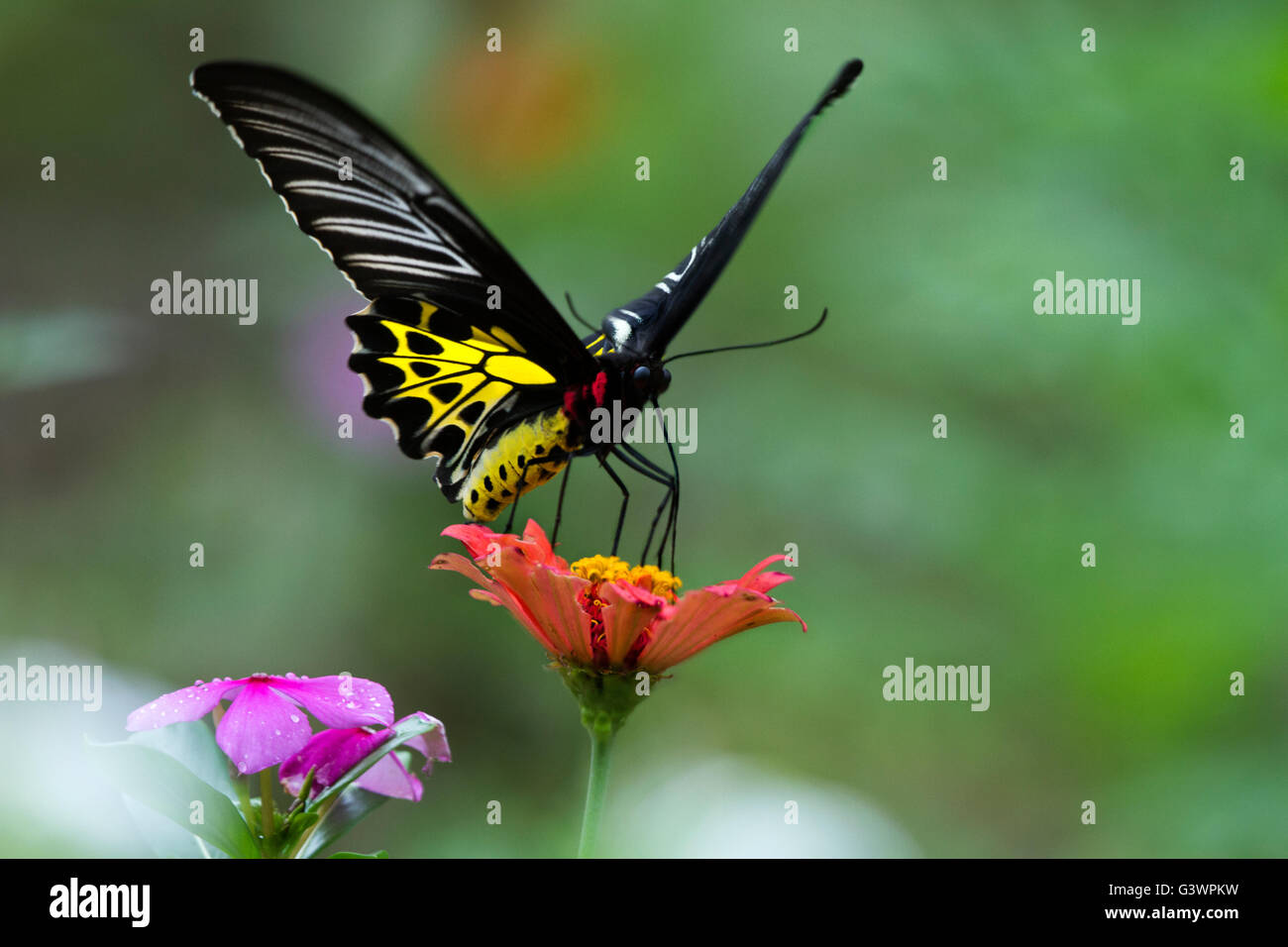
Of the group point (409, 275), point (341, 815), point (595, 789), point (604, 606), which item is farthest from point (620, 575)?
point (409, 275)

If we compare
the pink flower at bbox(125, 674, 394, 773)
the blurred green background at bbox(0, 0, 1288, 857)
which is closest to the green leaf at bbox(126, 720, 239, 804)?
the pink flower at bbox(125, 674, 394, 773)

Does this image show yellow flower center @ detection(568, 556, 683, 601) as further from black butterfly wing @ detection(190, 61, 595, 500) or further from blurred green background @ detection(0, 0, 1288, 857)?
blurred green background @ detection(0, 0, 1288, 857)

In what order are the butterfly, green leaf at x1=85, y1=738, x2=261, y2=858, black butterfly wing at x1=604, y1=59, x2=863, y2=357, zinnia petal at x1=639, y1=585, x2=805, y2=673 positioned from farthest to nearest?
black butterfly wing at x1=604, y1=59, x2=863, y2=357, the butterfly, zinnia petal at x1=639, y1=585, x2=805, y2=673, green leaf at x1=85, y1=738, x2=261, y2=858

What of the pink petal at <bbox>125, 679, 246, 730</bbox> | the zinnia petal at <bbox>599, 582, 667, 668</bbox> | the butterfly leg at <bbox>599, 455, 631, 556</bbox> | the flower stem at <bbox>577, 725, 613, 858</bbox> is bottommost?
the flower stem at <bbox>577, 725, 613, 858</bbox>

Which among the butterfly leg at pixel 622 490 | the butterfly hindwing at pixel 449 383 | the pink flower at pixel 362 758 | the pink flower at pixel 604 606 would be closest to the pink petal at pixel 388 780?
the pink flower at pixel 362 758

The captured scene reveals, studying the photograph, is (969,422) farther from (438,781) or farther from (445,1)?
(445,1)

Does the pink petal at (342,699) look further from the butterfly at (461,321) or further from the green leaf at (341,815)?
the butterfly at (461,321)
